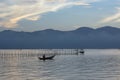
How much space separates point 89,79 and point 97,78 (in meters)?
2.03

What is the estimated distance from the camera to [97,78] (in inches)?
1914

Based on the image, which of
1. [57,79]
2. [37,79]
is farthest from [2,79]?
[57,79]

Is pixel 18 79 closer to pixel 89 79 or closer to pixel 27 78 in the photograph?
pixel 27 78

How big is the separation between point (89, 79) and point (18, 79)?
10.8 m

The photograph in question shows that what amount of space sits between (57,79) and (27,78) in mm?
4908

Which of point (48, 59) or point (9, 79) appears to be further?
point (48, 59)

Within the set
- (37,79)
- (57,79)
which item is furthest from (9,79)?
(57,79)

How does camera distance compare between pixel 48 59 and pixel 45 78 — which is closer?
pixel 45 78

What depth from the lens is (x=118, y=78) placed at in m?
47.8

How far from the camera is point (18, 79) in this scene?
4838cm

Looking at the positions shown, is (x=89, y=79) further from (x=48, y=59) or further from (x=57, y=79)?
(x=48, y=59)

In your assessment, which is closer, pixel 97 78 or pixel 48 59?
pixel 97 78

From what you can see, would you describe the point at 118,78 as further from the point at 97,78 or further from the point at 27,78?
the point at 27,78

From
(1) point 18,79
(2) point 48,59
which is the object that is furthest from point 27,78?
(2) point 48,59
